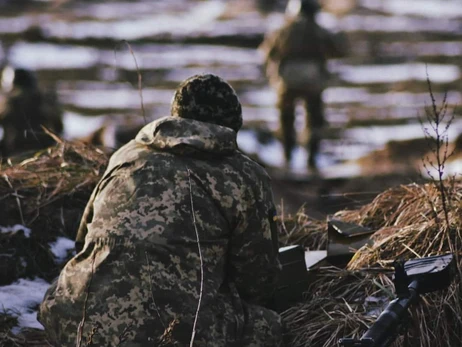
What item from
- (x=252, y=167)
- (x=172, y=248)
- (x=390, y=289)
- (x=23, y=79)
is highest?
(x=252, y=167)

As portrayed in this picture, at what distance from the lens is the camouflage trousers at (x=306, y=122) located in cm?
1666

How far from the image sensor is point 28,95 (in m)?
13.2

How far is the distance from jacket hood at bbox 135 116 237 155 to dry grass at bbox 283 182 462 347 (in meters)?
0.96

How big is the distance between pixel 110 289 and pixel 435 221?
1.64 metres

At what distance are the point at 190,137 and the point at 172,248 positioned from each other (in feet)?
1.45

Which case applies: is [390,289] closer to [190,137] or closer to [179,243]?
[179,243]

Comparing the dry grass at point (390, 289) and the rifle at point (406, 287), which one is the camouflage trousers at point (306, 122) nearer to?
the dry grass at point (390, 289)

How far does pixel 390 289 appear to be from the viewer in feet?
18.8

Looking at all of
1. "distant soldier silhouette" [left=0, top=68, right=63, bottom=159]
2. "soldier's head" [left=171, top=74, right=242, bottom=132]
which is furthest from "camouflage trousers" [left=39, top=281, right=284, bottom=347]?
"distant soldier silhouette" [left=0, top=68, right=63, bottom=159]

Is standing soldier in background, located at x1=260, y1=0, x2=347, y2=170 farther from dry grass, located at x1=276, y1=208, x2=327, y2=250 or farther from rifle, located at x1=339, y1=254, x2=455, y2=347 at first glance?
rifle, located at x1=339, y1=254, x2=455, y2=347

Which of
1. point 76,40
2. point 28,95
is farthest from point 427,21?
point 28,95

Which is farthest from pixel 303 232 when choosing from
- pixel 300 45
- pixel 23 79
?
pixel 300 45

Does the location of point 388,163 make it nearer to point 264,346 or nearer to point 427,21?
point 264,346

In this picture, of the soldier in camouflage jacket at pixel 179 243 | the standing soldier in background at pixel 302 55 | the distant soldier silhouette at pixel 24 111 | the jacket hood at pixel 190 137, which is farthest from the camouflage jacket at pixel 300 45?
the jacket hood at pixel 190 137
